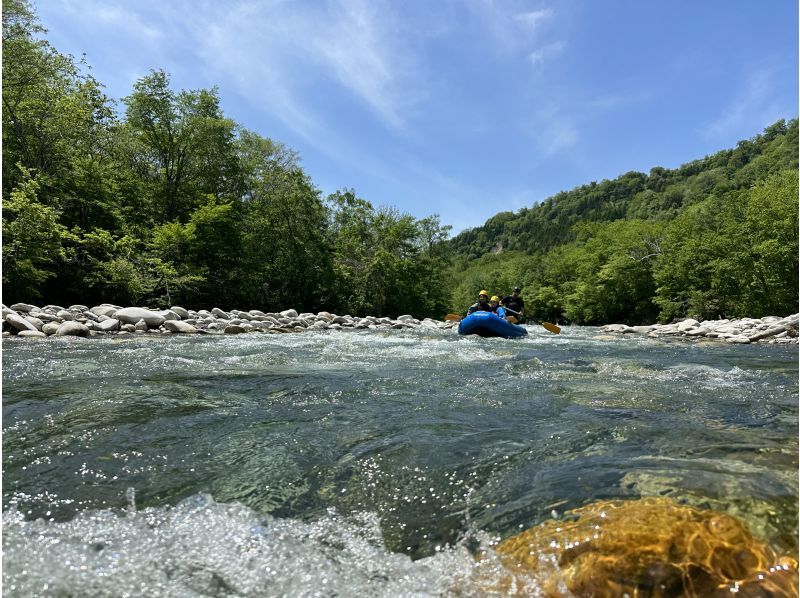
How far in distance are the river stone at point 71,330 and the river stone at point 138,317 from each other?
7.09 feet

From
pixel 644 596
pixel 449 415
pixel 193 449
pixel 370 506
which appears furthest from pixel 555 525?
pixel 193 449

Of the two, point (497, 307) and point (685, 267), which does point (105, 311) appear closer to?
point (497, 307)

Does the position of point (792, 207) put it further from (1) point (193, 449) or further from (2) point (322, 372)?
(1) point (193, 449)

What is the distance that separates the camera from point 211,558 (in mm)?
1565

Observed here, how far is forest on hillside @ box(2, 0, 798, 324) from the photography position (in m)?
16.1

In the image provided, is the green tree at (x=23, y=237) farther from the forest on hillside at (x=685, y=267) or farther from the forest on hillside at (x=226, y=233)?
the forest on hillside at (x=685, y=267)

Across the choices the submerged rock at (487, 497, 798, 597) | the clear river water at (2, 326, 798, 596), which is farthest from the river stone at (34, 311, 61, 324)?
the submerged rock at (487, 497, 798, 597)

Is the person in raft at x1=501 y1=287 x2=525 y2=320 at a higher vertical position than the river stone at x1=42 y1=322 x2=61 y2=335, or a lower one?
higher

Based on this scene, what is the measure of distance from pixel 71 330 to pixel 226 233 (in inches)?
608

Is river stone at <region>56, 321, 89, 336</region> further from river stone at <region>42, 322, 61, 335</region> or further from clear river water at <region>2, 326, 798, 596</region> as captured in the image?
clear river water at <region>2, 326, 798, 596</region>

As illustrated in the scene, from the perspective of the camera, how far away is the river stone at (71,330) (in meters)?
9.49

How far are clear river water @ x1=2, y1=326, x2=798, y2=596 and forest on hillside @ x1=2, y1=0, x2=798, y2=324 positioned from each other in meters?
13.0

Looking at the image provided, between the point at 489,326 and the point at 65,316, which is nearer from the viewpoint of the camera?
the point at 65,316

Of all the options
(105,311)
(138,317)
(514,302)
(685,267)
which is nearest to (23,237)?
(105,311)
